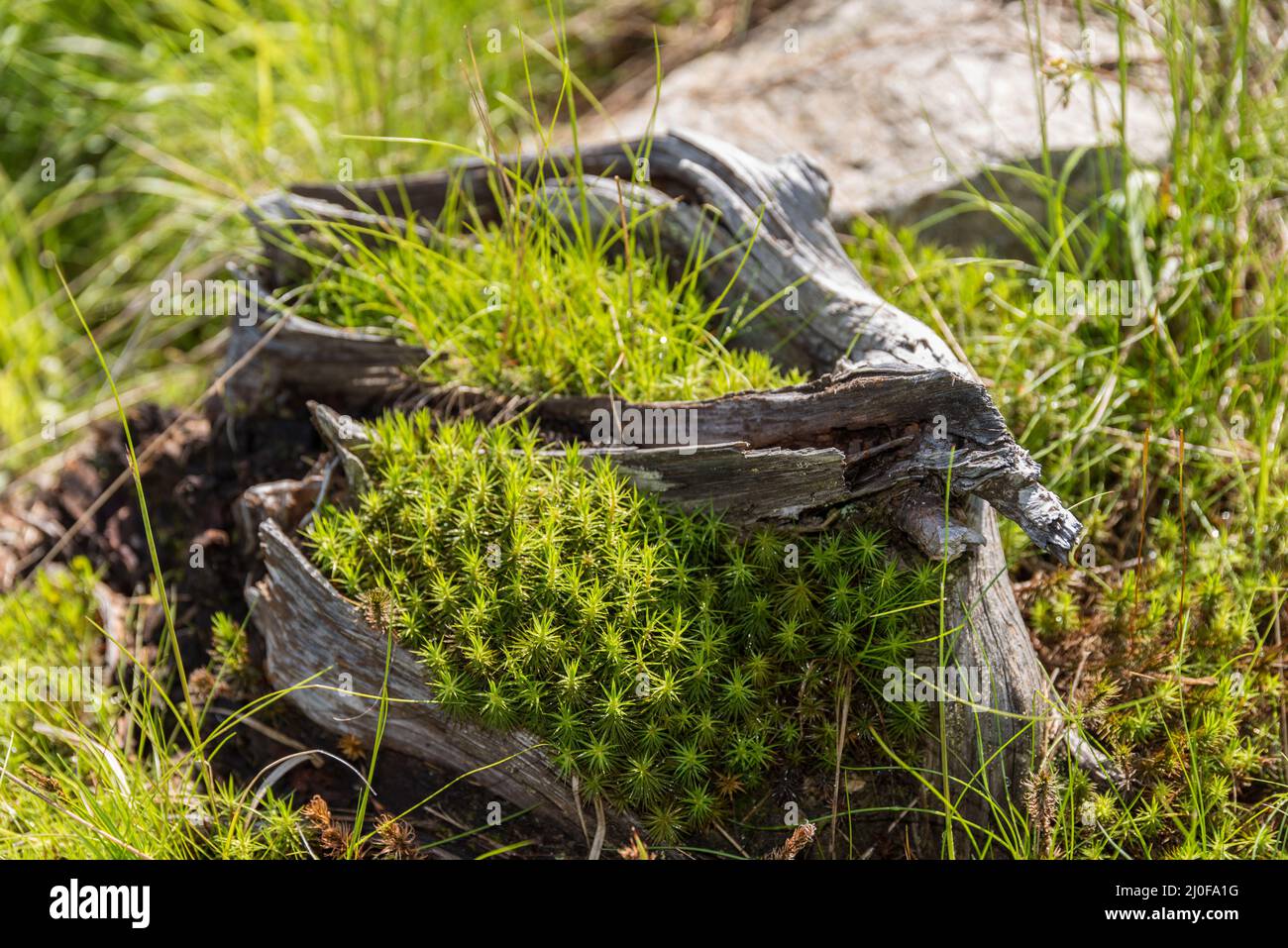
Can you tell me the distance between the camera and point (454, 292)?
396cm

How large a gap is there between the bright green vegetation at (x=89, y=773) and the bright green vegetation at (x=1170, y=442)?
8.16ft

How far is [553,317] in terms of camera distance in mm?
3832

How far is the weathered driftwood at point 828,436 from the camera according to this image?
309cm

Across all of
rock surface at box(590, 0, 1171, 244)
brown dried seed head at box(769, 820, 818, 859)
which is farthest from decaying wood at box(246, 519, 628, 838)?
rock surface at box(590, 0, 1171, 244)

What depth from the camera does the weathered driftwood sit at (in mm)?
3094

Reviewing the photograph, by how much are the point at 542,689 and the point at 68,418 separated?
161 inches

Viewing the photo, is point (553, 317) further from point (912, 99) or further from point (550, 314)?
point (912, 99)

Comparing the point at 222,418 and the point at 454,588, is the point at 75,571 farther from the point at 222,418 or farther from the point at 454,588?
the point at 454,588
